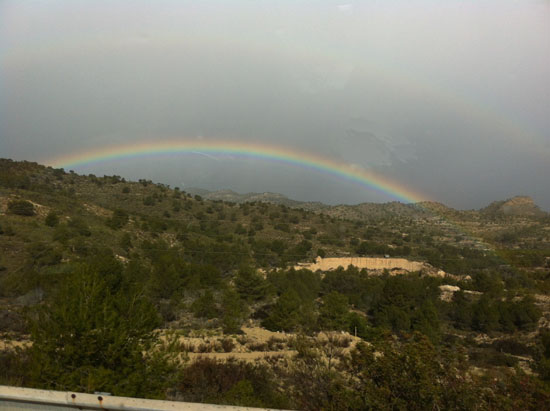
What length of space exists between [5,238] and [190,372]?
2979 centimetres

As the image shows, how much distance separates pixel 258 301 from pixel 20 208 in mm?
25682

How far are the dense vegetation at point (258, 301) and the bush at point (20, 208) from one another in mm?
130

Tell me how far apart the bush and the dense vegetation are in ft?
0.43

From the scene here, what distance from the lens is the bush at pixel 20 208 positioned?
37.5m

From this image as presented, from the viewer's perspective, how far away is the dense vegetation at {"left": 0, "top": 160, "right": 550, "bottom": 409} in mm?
6949

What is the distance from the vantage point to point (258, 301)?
31953 millimetres

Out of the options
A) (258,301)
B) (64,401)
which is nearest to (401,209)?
(258,301)

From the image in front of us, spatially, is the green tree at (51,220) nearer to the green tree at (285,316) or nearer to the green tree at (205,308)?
the green tree at (205,308)

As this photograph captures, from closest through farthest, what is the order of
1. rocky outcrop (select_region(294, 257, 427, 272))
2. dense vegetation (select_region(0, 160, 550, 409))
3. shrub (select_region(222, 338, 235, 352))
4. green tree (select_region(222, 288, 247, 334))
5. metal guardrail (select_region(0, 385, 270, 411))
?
metal guardrail (select_region(0, 385, 270, 411)) < dense vegetation (select_region(0, 160, 550, 409)) < shrub (select_region(222, 338, 235, 352)) < green tree (select_region(222, 288, 247, 334)) < rocky outcrop (select_region(294, 257, 427, 272))

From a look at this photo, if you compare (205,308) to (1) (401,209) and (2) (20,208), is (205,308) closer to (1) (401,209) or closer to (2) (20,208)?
(2) (20,208)

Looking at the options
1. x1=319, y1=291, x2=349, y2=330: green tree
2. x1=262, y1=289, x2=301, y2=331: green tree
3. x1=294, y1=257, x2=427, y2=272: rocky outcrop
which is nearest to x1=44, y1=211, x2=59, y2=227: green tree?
x1=262, y1=289, x2=301, y2=331: green tree

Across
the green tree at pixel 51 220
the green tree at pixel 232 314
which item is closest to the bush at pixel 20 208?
the green tree at pixel 51 220

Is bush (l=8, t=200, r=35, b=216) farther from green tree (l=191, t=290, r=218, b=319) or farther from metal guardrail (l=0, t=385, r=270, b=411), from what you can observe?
metal guardrail (l=0, t=385, r=270, b=411)

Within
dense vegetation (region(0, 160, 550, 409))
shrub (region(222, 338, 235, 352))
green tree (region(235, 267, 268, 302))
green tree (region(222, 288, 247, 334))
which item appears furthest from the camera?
green tree (region(235, 267, 268, 302))
